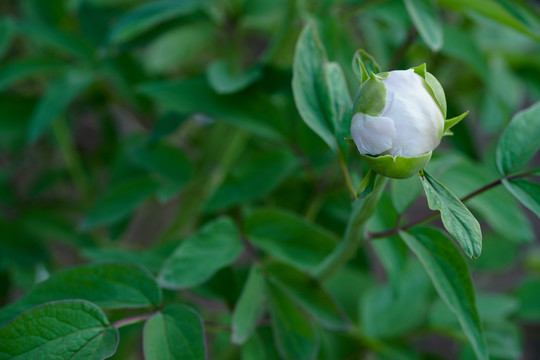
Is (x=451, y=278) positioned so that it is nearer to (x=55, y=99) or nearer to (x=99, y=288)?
(x=99, y=288)

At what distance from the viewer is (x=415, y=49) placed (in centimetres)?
47

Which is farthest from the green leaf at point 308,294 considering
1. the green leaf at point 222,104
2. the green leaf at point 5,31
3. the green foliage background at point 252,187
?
the green leaf at point 5,31

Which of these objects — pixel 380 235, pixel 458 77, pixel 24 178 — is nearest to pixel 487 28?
pixel 458 77

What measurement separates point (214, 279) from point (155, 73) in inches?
9.4

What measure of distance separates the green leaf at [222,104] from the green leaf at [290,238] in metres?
0.07

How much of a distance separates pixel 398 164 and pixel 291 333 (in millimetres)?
145

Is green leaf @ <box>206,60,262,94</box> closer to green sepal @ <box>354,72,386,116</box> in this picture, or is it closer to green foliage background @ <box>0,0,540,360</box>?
green foliage background @ <box>0,0,540,360</box>

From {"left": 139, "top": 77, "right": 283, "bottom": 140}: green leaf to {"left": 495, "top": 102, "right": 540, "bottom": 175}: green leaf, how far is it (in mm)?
163

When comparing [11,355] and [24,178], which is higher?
[11,355]

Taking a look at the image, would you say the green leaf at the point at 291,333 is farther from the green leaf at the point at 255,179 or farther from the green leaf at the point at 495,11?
the green leaf at the point at 495,11

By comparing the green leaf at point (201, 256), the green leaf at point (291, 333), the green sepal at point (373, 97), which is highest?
the green sepal at point (373, 97)

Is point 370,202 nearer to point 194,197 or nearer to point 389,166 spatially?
point 389,166

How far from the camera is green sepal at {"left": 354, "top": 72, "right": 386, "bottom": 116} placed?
18 centimetres

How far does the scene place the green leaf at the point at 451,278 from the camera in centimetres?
23
